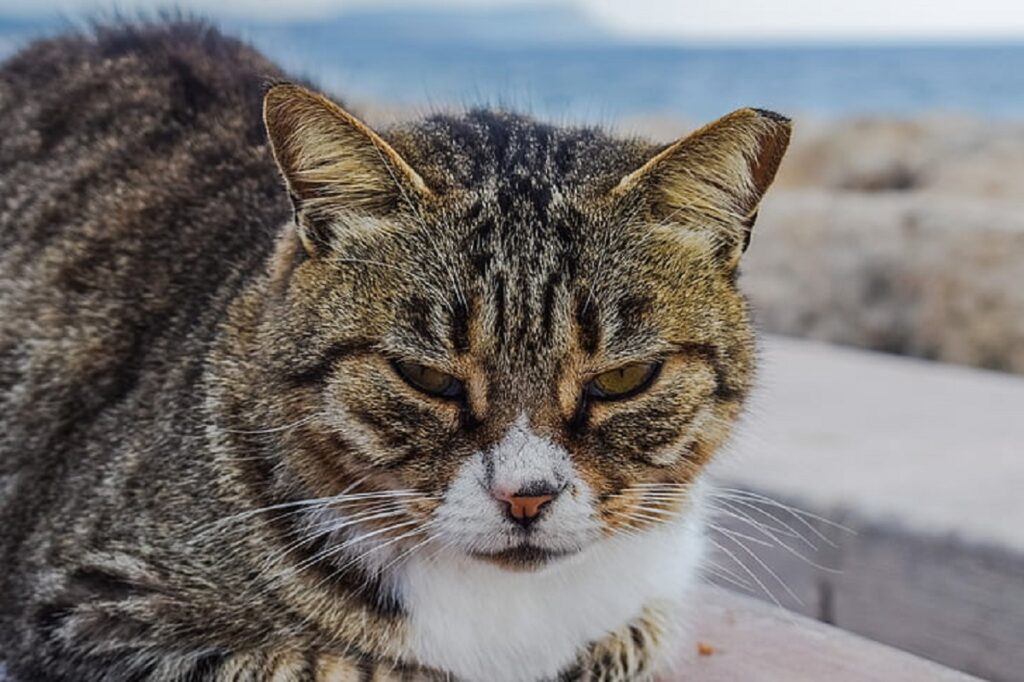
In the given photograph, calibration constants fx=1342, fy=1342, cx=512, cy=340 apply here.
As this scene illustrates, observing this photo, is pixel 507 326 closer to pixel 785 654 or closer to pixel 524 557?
A: pixel 524 557

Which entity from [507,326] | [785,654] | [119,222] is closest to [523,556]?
[507,326]

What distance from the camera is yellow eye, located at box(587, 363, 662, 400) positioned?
86.1 inches

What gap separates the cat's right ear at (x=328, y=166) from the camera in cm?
219

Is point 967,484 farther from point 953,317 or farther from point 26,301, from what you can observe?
point 26,301

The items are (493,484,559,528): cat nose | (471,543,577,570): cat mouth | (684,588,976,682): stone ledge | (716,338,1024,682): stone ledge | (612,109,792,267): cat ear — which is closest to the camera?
(493,484,559,528): cat nose

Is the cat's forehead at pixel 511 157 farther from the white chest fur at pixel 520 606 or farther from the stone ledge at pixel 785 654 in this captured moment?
the stone ledge at pixel 785 654

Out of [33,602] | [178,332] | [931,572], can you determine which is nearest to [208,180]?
[178,332]

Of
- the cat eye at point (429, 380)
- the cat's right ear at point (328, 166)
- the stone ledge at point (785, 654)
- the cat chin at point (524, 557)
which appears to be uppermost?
the cat's right ear at point (328, 166)

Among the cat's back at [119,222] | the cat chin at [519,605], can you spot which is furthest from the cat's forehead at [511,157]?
the cat chin at [519,605]

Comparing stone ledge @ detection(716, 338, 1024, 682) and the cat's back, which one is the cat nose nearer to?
the cat's back

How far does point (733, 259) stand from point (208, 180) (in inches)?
52.5

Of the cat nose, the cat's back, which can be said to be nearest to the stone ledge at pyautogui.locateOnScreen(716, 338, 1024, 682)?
the cat nose

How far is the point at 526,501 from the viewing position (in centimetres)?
206

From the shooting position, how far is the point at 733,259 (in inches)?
94.4
